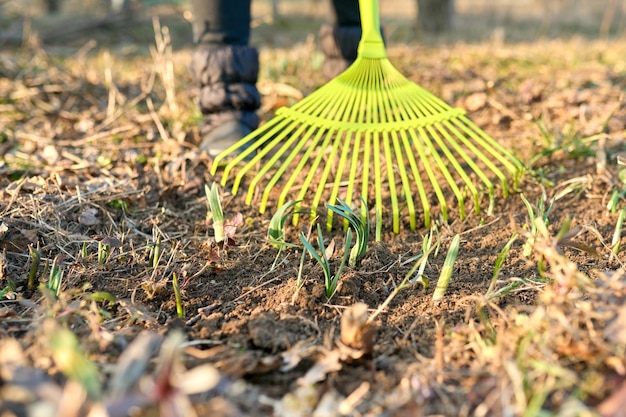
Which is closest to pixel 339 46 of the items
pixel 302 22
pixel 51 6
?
pixel 302 22

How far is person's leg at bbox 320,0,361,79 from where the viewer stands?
8.96 ft

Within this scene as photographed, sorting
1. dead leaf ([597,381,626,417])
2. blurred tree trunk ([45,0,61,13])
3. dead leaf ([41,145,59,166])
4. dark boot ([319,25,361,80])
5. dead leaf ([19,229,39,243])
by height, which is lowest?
dead leaf ([19,229,39,243])

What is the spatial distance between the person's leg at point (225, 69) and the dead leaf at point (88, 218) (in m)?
0.55

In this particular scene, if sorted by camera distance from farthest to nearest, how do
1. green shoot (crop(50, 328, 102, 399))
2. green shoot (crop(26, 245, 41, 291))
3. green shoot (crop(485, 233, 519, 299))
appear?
green shoot (crop(26, 245, 41, 291)) → green shoot (crop(485, 233, 519, 299)) → green shoot (crop(50, 328, 102, 399))

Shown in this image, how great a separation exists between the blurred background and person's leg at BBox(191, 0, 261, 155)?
1557 mm

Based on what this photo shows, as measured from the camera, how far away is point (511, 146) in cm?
236

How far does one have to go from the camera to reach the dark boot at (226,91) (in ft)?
7.66

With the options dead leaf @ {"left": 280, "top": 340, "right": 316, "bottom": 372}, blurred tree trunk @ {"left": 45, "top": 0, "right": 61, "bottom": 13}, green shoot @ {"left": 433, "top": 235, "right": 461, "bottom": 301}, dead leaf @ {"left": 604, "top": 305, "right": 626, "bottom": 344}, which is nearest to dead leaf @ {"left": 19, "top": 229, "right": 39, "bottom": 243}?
dead leaf @ {"left": 280, "top": 340, "right": 316, "bottom": 372}

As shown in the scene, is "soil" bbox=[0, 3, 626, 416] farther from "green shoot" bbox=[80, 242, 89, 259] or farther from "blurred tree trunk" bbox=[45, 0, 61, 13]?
"blurred tree trunk" bbox=[45, 0, 61, 13]

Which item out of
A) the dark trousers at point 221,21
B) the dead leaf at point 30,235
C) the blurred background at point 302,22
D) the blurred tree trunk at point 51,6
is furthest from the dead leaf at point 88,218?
the blurred tree trunk at point 51,6

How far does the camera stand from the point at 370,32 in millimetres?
2086

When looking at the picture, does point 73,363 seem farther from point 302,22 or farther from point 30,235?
point 302,22

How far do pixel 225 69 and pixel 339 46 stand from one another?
66 centimetres

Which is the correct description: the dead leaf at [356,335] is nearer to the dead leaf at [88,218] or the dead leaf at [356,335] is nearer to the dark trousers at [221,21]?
the dead leaf at [88,218]
